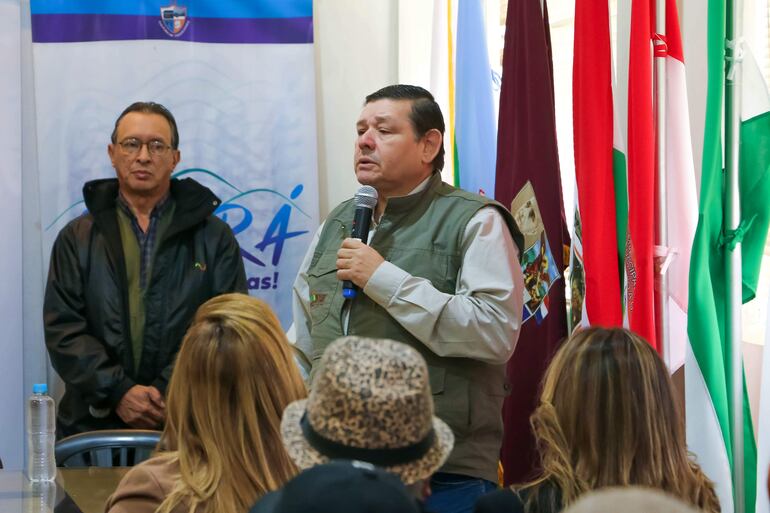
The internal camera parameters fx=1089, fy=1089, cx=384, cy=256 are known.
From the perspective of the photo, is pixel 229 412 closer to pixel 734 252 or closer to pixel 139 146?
pixel 734 252

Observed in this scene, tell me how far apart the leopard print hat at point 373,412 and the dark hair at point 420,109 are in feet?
5.91

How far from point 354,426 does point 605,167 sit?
2.34m

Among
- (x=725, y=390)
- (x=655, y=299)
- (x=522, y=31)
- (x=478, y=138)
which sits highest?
(x=522, y=31)

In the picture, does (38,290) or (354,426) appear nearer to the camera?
(354,426)

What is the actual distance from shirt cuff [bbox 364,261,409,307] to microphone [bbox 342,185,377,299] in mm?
87

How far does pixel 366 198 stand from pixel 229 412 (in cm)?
111

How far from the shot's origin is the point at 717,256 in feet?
10.2

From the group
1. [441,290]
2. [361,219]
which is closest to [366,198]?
[361,219]

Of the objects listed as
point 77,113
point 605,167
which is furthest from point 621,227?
point 77,113

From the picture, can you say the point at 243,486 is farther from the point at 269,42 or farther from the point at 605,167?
the point at 269,42

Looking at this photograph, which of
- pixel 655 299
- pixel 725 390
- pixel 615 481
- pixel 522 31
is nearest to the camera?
pixel 615 481

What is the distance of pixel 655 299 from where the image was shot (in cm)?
329

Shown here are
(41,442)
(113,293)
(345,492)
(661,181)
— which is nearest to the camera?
(345,492)

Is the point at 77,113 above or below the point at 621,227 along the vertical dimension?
above
